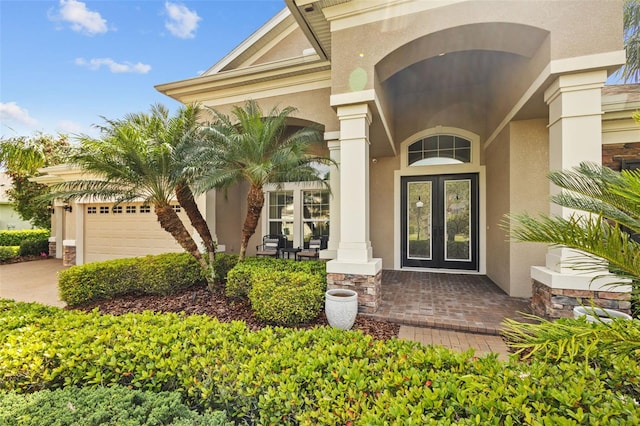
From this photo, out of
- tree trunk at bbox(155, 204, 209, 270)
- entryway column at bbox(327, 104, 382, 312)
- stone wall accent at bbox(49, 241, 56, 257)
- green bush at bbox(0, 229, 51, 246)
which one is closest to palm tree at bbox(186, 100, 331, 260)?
tree trunk at bbox(155, 204, 209, 270)

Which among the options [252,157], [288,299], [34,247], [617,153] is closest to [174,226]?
[252,157]

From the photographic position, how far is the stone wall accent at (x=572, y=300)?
151 inches

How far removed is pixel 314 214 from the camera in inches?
388

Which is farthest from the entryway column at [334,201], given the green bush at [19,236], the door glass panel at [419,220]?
the green bush at [19,236]

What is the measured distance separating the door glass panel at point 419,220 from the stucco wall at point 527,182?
2.75m

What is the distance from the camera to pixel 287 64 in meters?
6.74

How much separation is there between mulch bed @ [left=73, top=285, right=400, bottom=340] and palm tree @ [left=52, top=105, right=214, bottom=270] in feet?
2.49

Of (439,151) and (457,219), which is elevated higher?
(439,151)

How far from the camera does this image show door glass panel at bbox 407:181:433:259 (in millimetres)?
8461

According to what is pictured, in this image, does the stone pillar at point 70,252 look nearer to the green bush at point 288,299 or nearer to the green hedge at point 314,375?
the green hedge at point 314,375

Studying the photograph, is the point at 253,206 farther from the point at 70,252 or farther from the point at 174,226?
the point at 70,252

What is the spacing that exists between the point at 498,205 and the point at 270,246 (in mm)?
6868

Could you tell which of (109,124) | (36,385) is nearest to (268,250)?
(109,124)

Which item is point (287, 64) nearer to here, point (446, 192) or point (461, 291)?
point (446, 192)
